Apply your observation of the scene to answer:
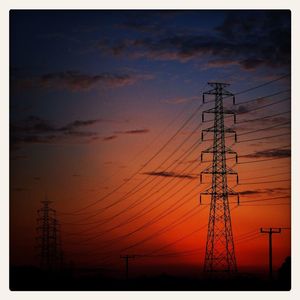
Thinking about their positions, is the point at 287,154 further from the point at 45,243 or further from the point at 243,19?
the point at 45,243

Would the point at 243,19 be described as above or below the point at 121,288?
above

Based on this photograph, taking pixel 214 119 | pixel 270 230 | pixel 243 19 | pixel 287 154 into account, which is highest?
pixel 243 19

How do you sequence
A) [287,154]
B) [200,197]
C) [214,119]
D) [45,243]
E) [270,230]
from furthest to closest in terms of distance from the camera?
[45,243] < [214,119] < [200,197] < [270,230] < [287,154]

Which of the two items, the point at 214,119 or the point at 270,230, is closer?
the point at 270,230

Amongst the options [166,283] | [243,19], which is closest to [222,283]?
[166,283]

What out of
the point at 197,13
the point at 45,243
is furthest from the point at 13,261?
the point at 45,243

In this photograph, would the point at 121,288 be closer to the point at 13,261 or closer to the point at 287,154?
the point at 13,261

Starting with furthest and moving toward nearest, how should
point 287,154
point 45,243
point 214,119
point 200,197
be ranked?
point 45,243 → point 214,119 → point 200,197 → point 287,154

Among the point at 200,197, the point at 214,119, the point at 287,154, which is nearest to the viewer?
the point at 287,154

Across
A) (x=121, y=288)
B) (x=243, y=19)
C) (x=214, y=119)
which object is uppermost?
(x=243, y=19)
